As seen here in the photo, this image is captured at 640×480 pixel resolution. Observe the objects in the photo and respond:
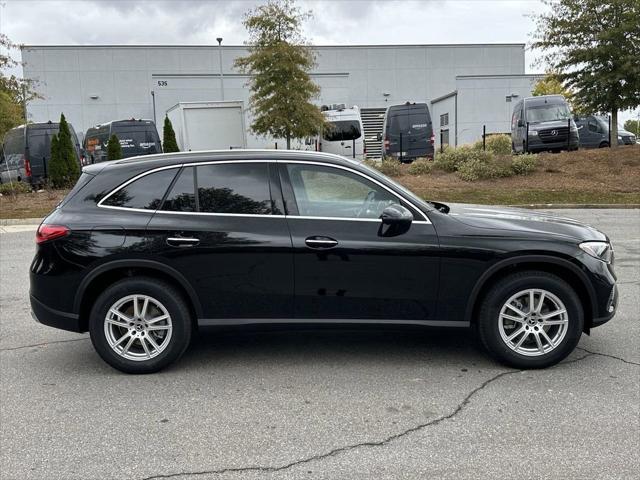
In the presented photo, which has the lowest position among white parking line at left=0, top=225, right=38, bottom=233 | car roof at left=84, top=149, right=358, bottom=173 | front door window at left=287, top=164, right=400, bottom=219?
white parking line at left=0, top=225, right=38, bottom=233

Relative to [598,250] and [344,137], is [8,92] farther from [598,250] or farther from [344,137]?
[598,250]

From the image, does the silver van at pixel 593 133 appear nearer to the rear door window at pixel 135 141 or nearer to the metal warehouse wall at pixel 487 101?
the metal warehouse wall at pixel 487 101

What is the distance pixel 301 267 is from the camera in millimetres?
4383

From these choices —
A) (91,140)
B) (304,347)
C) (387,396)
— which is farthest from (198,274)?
(91,140)

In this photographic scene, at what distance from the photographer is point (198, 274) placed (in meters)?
4.41

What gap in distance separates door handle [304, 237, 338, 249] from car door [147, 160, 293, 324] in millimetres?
155

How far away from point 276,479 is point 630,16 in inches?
Answer: 748

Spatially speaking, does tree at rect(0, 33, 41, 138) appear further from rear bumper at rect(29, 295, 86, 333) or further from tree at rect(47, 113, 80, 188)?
rear bumper at rect(29, 295, 86, 333)

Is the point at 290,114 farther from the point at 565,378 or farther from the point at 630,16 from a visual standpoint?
the point at 565,378

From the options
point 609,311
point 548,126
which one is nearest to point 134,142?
point 548,126

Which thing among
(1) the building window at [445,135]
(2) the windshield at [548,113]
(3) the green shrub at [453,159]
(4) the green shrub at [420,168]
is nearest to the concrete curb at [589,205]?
(3) the green shrub at [453,159]

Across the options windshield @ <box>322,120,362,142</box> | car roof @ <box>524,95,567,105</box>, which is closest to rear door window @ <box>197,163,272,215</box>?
windshield @ <box>322,120,362,142</box>

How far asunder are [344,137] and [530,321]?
20252 millimetres

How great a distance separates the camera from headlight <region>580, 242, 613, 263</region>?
175 inches
